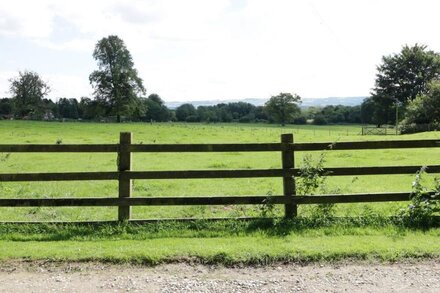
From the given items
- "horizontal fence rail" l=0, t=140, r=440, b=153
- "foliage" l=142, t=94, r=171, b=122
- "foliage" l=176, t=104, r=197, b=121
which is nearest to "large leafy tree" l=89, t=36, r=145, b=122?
"foliage" l=142, t=94, r=171, b=122

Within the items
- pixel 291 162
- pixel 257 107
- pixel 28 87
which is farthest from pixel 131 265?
pixel 257 107

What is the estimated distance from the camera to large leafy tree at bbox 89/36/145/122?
9194 centimetres

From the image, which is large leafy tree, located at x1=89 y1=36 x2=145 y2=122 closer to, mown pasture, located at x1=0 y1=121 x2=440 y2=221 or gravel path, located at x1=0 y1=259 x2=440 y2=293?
mown pasture, located at x1=0 y1=121 x2=440 y2=221

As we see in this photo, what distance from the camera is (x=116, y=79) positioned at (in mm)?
92125

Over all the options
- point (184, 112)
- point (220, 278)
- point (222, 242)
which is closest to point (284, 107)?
point (184, 112)

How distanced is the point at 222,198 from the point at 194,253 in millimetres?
1786

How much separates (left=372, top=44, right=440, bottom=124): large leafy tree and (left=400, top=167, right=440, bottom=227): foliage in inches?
3757

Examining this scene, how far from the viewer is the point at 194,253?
6.86 meters

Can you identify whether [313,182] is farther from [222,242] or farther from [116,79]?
[116,79]

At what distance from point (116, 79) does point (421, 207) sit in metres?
88.4

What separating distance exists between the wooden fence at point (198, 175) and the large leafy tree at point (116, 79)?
275 feet

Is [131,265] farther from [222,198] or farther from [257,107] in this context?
[257,107]

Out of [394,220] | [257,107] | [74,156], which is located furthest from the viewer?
[257,107]

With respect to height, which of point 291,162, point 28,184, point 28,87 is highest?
point 28,87
